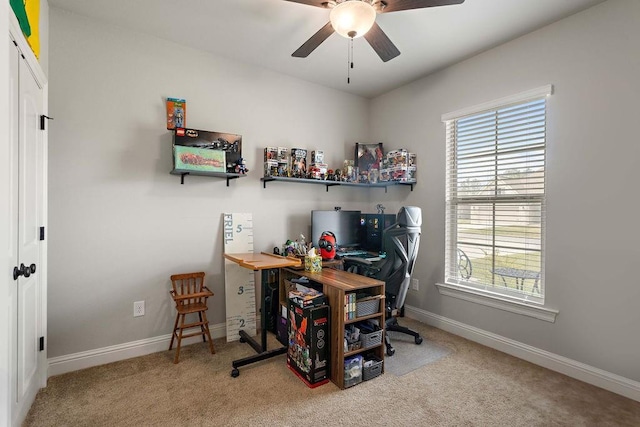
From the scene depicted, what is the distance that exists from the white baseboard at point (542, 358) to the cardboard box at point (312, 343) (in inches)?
62.3

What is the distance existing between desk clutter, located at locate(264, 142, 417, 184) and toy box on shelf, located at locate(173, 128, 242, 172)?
0.44 m

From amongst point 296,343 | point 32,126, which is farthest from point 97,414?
point 32,126

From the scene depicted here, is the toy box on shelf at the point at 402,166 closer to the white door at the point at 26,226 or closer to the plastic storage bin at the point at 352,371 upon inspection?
the plastic storage bin at the point at 352,371

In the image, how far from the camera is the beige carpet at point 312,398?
1830 mm

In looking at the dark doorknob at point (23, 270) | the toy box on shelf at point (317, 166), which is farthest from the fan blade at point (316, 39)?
the dark doorknob at point (23, 270)

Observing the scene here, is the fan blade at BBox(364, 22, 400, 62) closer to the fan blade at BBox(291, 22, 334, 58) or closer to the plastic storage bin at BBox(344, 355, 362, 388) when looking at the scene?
the fan blade at BBox(291, 22, 334, 58)

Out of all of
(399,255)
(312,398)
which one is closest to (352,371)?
(312,398)

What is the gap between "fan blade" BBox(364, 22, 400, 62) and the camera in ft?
6.79

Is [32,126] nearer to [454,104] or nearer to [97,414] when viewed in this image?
[97,414]

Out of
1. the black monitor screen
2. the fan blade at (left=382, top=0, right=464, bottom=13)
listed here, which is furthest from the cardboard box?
the fan blade at (left=382, top=0, right=464, bottom=13)

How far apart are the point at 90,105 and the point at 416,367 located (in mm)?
3324

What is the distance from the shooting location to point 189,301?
2.76 m

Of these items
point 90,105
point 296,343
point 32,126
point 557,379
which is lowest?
point 557,379

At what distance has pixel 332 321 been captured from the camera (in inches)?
87.6
